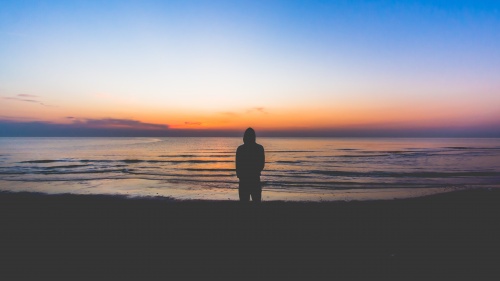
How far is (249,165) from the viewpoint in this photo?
6523 mm

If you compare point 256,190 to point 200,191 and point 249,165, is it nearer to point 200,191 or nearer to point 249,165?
point 249,165

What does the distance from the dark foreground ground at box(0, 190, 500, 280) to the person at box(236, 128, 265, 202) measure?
0.47m

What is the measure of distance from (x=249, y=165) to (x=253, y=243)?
1.66 metres

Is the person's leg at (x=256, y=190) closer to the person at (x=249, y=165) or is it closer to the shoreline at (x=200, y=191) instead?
the person at (x=249, y=165)

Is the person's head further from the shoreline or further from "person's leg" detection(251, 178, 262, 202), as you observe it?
the shoreline

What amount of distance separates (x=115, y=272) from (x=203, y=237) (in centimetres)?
217

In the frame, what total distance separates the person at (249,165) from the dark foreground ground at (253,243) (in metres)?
0.47

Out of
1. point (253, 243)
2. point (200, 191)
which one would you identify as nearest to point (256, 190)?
point (253, 243)

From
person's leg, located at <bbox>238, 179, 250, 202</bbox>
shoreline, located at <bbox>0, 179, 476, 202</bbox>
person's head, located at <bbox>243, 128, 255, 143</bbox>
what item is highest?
person's head, located at <bbox>243, 128, 255, 143</bbox>

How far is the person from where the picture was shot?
21.4 feet

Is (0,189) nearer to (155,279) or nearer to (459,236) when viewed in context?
(155,279)

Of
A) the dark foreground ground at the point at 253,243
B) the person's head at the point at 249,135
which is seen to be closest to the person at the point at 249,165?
the person's head at the point at 249,135

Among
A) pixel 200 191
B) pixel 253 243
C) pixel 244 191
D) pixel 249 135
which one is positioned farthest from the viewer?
pixel 200 191

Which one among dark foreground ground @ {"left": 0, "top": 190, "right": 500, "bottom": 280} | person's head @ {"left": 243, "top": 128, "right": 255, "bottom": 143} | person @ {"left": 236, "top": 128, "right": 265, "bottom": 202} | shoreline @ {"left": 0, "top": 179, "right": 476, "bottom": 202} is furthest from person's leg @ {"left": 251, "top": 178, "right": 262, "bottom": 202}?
→ shoreline @ {"left": 0, "top": 179, "right": 476, "bottom": 202}
